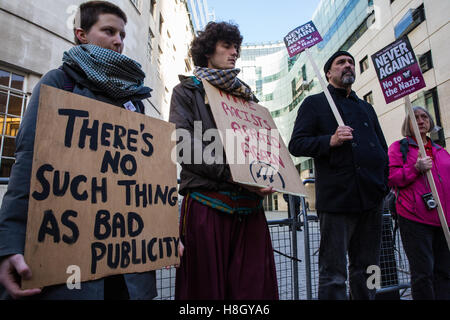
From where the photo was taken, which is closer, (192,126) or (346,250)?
(192,126)

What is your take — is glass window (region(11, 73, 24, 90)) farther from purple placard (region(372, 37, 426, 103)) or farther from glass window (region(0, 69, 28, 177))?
purple placard (region(372, 37, 426, 103))

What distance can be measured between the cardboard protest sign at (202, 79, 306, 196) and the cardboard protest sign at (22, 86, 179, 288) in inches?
13.1

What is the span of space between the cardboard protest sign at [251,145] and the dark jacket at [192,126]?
0.31ft

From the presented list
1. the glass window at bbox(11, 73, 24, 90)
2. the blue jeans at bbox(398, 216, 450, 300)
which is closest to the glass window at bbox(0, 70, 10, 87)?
the glass window at bbox(11, 73, 24, 90)

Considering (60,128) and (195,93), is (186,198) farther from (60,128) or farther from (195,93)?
(60,128)

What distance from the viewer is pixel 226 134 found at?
151 centimetres

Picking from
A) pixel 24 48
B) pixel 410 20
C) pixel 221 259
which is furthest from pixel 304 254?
pixel 410 20

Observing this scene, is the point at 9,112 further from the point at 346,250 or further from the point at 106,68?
the point at 346,250

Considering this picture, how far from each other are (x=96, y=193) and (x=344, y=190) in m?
1.77

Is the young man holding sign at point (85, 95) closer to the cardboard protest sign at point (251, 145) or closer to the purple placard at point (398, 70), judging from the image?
the cardboard protest sign at point (251, 145)

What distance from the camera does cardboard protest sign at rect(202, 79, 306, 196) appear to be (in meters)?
1.44

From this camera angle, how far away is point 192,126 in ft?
5.37

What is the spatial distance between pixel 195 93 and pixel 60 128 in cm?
86

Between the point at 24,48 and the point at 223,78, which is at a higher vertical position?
the point at 24,48
